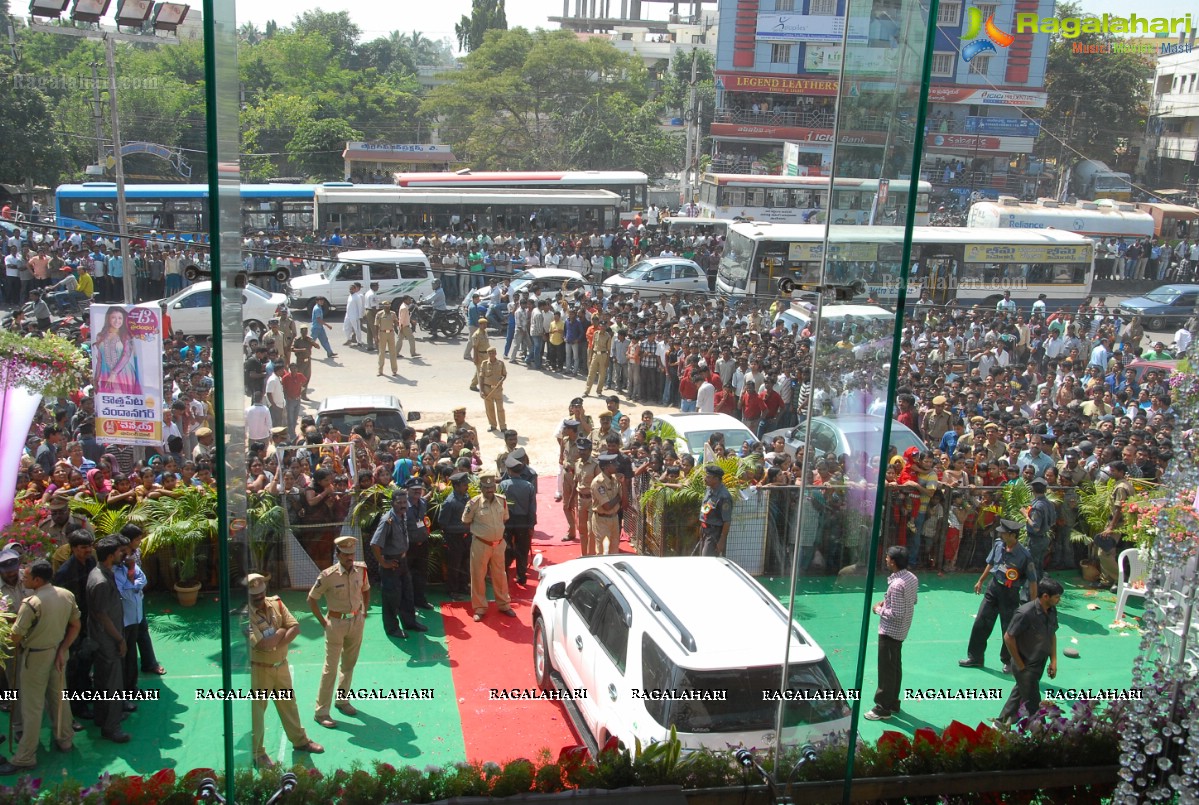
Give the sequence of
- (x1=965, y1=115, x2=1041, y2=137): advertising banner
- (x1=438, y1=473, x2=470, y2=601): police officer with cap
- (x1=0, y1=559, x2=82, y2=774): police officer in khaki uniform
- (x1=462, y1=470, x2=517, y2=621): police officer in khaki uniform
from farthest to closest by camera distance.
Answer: (x1=965, y1=115, x2=1041, y2=137): advertising banner, (x1=438, y1=473, x2=470, y2=601): police officer with cap, (x1=462, y1=470, x2=517, y2=621): police officer in khaki uniform, (x1=0, y1=559, x2=82, y2=774): police officer in khaki uniform

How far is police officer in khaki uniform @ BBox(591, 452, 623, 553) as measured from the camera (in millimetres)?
8656

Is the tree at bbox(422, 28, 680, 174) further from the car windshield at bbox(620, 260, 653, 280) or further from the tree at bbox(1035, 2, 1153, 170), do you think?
the tree at bbox(1035, 2, 1153, 170)

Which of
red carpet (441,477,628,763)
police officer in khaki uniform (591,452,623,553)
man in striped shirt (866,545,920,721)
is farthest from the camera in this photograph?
police officer in khaki uniform (591,452,623,553)

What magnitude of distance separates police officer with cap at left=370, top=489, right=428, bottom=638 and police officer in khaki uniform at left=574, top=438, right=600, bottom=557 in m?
1.99

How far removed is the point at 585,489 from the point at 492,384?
4.51 m

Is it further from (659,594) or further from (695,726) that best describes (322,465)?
(695,726)

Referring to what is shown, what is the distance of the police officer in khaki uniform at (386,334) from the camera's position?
16391 mm

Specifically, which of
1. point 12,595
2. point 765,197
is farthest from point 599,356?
point 765,197

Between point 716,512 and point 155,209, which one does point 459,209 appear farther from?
point 716,512

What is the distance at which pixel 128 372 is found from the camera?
8422mm

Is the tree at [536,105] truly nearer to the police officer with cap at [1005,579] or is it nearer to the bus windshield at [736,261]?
the bus windshield at [736,261]

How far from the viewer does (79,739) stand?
5.99 m

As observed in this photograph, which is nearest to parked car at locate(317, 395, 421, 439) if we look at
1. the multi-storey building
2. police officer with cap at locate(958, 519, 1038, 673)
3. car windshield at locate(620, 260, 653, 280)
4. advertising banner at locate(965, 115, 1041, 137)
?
police officer with cap at locate(958, 519, 1038, 673)

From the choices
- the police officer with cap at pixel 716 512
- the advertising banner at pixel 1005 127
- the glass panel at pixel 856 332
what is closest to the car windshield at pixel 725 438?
the police officer with cap at pixel 716 512
